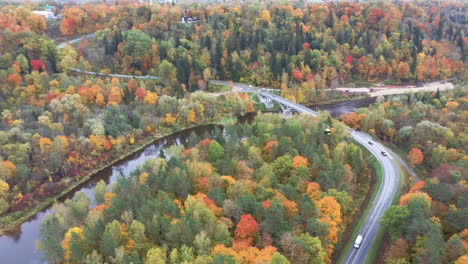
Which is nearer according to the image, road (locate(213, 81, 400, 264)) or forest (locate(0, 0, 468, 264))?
forest (locate(0, 0, 468, 264))

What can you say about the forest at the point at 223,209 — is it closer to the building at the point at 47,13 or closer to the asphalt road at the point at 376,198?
the asphalt road at the point at 376,198

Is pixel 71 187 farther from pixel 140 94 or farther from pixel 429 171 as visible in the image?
pixel 429 171

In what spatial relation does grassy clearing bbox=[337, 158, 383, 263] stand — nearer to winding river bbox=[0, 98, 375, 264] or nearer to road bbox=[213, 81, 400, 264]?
road bbox=[213, 81, 400, 264]

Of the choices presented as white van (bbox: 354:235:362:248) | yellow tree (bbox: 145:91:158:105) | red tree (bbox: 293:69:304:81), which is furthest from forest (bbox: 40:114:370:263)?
red tree (bbox: 293:69:304:81)

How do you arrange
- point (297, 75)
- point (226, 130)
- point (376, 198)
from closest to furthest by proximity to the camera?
point (376, 198) → point (226, 130) → point (297, 75)

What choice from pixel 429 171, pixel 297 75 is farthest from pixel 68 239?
pixel 297 75

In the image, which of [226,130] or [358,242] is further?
[226,130]
